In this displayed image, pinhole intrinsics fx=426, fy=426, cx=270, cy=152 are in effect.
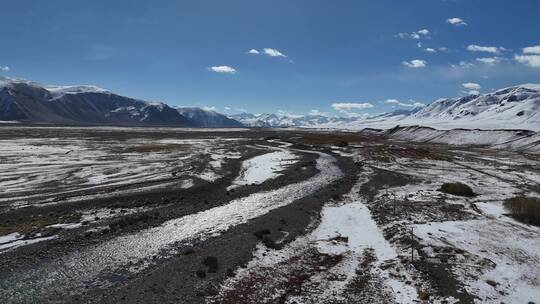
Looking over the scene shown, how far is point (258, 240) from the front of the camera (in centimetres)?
2628

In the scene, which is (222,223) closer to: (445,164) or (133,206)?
(133,206)

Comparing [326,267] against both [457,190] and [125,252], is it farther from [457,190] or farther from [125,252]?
[457,190]

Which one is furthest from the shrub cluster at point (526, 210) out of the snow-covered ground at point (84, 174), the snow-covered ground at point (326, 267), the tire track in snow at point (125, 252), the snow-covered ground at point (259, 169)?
the snow-covered ground at point (84, 174)

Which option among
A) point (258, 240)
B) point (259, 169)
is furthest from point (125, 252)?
point (259, 169)

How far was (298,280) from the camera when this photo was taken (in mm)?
20047

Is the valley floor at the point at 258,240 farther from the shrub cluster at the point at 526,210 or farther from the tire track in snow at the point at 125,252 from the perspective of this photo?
the shrub cluster at the point at 526,210

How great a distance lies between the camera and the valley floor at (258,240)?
18.8 meters

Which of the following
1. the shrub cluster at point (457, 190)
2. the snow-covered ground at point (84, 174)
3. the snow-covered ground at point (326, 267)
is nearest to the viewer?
the snow-covered ground at point (326, 267)

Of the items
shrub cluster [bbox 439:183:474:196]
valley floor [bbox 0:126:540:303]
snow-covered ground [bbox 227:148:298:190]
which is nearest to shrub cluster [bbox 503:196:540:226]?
valley floor [bbox 0:126:540:303]

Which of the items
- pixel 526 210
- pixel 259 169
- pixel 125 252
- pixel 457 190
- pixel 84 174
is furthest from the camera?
pixel 259 169

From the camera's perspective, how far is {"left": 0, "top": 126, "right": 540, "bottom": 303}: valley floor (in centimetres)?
1883

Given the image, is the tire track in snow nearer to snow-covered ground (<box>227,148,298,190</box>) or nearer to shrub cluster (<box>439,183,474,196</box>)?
snow-covered ground (<box>227,148,298,190</box>)

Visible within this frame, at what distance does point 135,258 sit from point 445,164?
5668cm

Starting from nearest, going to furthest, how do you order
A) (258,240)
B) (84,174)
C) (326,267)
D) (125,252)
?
1. (326,267)
2. (125,252)
3. (258,240)
4. (84,174)
